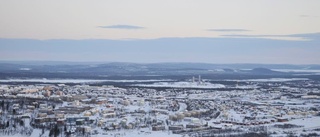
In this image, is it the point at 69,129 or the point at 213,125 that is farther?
the point at 213,125

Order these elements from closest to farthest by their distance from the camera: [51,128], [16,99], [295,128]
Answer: [51,128]
[295,128]
[16,99]

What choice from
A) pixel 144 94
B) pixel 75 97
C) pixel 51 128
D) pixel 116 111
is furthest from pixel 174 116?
pixel 144 94

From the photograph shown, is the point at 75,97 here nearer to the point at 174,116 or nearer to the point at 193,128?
the point at 174,116

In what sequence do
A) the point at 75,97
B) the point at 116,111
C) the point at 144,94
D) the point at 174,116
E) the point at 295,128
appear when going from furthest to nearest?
the point at 144,94, the point at 75,97, the point at 116,111, the point at 174,116, the point at 295,128

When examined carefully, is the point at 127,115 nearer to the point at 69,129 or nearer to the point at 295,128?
the point at 69,129

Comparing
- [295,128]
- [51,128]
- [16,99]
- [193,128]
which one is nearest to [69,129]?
[51,128]

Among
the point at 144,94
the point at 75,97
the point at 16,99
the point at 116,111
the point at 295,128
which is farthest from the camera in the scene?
the point at 144,94
